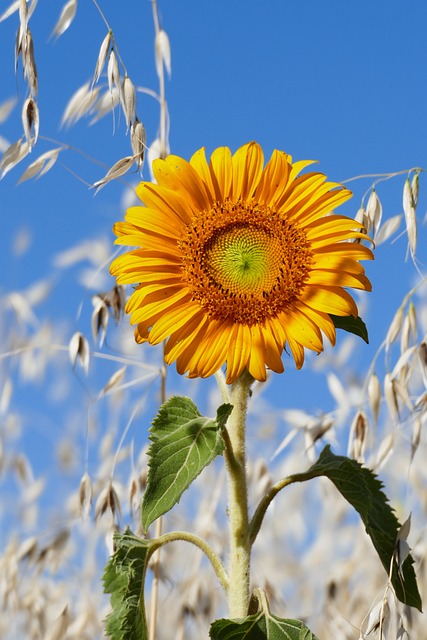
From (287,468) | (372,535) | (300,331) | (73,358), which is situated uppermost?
(73,358)

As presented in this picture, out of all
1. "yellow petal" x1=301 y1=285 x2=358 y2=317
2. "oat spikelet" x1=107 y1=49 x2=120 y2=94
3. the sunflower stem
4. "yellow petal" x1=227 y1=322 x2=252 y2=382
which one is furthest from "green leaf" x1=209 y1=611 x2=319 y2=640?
"oat spikelet" x1=107 y1=49 x2=120 y2=94

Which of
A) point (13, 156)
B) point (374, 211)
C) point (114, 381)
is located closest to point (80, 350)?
point (114, 381)

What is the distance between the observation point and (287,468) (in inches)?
92.3

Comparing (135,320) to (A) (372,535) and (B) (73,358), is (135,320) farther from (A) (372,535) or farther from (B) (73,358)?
(B) (73,358)

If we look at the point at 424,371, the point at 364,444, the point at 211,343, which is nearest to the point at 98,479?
the point at 364,444

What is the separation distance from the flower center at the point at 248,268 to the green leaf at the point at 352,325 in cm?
9

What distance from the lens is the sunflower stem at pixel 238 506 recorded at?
1261 millimetres

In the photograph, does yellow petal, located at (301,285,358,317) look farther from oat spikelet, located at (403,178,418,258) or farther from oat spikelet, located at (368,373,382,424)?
oat spikelet, located at (368,373,382,424)

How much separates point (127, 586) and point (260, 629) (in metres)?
0.21

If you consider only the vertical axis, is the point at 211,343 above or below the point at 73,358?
below

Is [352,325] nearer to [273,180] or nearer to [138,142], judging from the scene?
[273,180]

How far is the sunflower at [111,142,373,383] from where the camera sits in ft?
4.12

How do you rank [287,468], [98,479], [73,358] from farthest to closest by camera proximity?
[287,468] → [98,479] → [73,358]

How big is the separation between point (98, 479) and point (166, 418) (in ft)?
3.27
